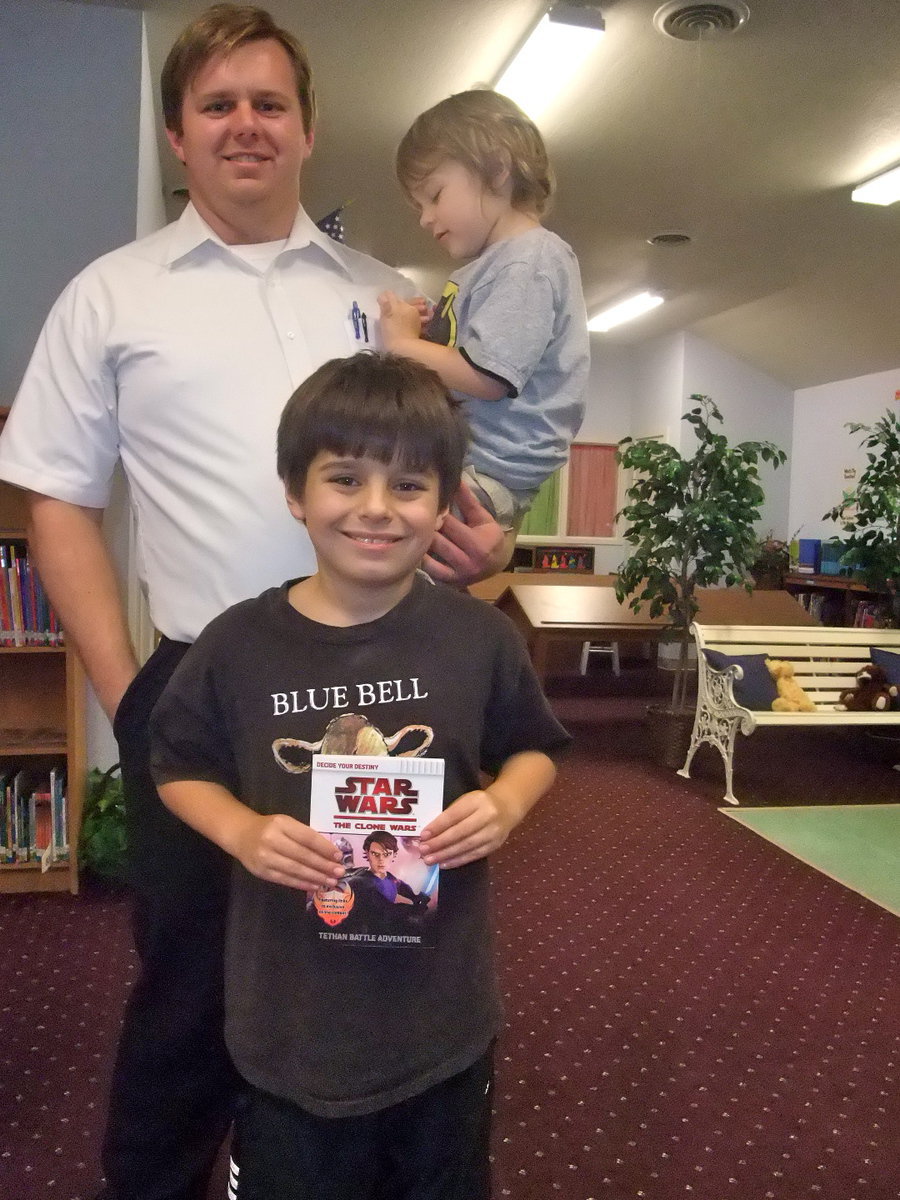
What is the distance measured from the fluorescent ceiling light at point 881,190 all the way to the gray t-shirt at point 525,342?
3.96m

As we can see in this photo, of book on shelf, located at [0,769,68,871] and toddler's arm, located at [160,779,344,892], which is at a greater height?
toddler's arm, located at [160,779,344,892]

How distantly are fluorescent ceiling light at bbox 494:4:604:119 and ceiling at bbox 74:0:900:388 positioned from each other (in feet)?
0.21

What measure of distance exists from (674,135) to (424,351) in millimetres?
3499

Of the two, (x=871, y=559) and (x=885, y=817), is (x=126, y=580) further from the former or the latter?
(x=871, y=559)

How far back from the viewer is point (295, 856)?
85 centimetres

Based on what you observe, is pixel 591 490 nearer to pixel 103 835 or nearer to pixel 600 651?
pixel 600 651

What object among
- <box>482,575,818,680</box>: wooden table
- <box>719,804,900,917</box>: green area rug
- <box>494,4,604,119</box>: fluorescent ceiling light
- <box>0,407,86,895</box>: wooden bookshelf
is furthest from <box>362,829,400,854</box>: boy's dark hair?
<box>482,575,818,680</box>: wooden table

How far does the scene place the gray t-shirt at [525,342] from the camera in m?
1.27

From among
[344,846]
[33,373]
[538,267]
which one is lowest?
[344,846]

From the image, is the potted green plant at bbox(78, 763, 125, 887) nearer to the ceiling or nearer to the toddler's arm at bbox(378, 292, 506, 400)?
the toddler's arm at bbox(378, 292, 506, 400)

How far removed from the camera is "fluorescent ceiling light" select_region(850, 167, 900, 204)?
4.46 metres

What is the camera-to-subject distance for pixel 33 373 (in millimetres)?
1168

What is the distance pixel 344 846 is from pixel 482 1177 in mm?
460

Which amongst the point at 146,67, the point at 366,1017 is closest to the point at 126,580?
the point at 146,67
